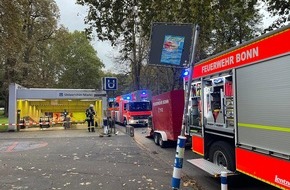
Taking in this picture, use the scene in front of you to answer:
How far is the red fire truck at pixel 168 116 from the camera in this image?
14.0 metres

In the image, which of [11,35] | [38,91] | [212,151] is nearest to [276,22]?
[212,151]

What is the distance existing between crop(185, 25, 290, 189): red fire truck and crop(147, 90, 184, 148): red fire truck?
4.87 m

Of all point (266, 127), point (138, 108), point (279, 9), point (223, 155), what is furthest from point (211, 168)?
point (138, 108)

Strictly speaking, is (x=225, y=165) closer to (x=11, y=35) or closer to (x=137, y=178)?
(x=137, y=178)

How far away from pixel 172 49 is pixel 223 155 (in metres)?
3.00

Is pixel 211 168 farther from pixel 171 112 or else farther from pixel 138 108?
pixel 138 108

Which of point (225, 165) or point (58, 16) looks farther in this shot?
point (58, 16)

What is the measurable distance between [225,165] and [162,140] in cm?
750

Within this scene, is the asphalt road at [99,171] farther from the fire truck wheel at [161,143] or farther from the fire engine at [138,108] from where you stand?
the fire engine at [138,108]

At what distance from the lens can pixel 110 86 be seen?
19203mm

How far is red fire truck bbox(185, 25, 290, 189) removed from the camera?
5.39m

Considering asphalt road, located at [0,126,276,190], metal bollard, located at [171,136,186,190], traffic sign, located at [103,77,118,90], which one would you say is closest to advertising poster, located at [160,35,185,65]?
metal bollard, located at [171,136,186,190]

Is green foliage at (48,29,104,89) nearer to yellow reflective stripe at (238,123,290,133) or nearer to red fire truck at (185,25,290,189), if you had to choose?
red fire truck at (185,25,290,189)

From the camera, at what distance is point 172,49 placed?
593cm
